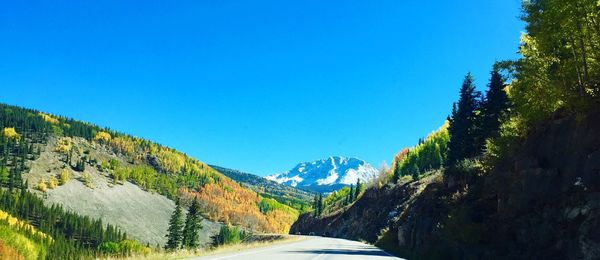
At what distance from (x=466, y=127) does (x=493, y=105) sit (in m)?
5.46

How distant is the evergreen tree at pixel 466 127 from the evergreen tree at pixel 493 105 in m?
1.28

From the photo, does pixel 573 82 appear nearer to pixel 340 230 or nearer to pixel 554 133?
pixel 554 133

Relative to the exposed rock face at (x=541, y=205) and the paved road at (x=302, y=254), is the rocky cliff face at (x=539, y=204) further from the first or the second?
the paved road at (x=302, y=254)

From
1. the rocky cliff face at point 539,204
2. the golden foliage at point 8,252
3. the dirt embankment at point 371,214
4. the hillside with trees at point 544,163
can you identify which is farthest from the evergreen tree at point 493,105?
the golden foliage at point 8,252

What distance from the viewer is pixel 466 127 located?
4822 cm

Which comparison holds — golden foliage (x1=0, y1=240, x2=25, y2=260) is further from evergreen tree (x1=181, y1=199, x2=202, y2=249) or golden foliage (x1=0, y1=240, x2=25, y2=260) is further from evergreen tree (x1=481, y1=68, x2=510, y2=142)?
evergreen tree (x1=181, y1=199, x2=202, y2=249)

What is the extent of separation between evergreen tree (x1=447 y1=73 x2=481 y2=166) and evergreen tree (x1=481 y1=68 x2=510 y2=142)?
1.28 m

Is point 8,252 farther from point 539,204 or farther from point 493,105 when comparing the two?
point 493,105

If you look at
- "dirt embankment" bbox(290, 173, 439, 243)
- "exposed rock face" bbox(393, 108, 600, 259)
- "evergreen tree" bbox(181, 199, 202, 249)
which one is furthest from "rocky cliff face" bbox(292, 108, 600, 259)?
"evergreen tree" bbox(181, 199, 202, 249)

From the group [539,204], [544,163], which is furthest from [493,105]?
[539,204]

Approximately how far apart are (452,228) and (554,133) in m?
6.05

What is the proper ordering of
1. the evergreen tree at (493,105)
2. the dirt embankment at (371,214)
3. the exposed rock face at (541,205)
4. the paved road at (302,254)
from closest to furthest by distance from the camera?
the exposed rock face at (541,205) → the paved road at (302,254) → the evergreen tree at (493,105) → the dirt embankment at (371,214)

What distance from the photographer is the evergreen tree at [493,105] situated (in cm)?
→ 4228

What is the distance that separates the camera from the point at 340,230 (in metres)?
111
